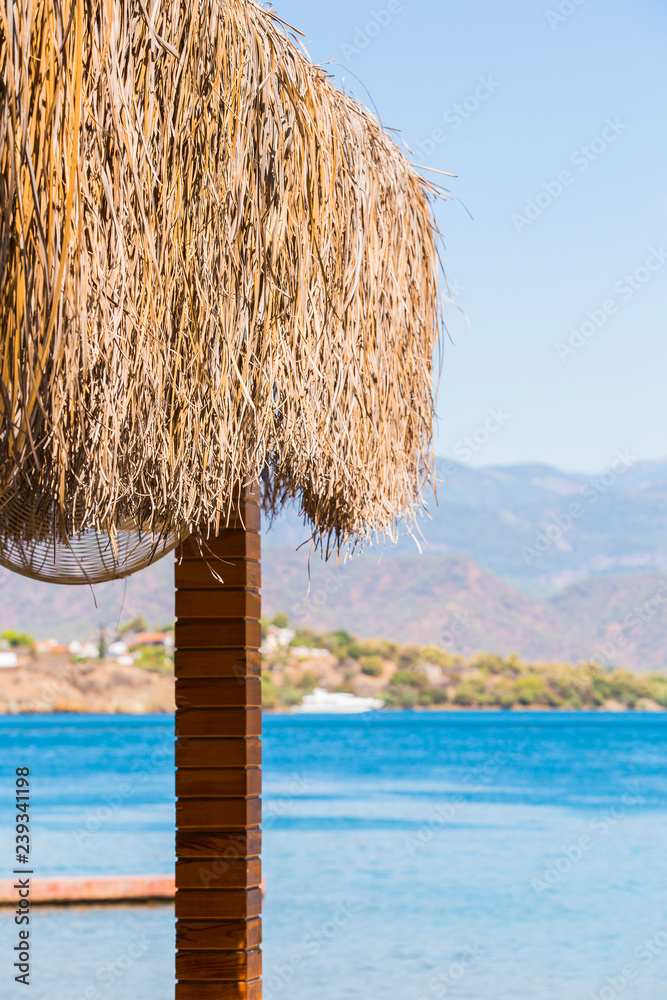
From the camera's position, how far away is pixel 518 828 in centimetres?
2373

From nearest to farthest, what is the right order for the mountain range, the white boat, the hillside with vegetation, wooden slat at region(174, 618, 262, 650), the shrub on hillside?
wooden slat at region(174, 618, 262, 650) → the hillside with vegetation → the shrub on hillside → the white boat → the mountain range

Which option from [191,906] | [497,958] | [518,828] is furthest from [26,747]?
[191,906]

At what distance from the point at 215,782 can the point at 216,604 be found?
0.44 meters

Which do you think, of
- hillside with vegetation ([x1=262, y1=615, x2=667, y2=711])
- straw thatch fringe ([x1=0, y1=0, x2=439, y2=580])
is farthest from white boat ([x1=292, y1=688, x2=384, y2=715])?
straw thatch fringe ([x1=0, y1=0, x2=439, y2=580])

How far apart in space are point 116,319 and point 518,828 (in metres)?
23.6

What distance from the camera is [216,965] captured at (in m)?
2.65

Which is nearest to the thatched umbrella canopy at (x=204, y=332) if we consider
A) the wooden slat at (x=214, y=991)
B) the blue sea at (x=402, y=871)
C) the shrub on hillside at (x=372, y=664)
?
the wooden slat at (x=214, y=991)

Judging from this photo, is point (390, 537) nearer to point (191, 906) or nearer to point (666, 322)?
point (191, 906)

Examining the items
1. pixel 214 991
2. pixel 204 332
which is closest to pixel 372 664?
pixel 214 991

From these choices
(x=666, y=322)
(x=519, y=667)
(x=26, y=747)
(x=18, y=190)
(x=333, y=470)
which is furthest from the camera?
(x=519, y=667)

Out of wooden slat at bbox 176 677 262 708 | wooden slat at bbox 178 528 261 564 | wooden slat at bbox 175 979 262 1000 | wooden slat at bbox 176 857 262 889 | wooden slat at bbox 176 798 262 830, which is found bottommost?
wooden slat at bbox 175 979 262 1000

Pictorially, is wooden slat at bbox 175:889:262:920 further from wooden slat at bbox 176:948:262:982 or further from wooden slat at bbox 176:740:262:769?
wooden slat at bbox 176:740:262:769

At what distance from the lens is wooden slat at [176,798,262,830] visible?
2684mm

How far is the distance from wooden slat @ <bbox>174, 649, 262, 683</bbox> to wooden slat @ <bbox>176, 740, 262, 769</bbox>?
16 cm
